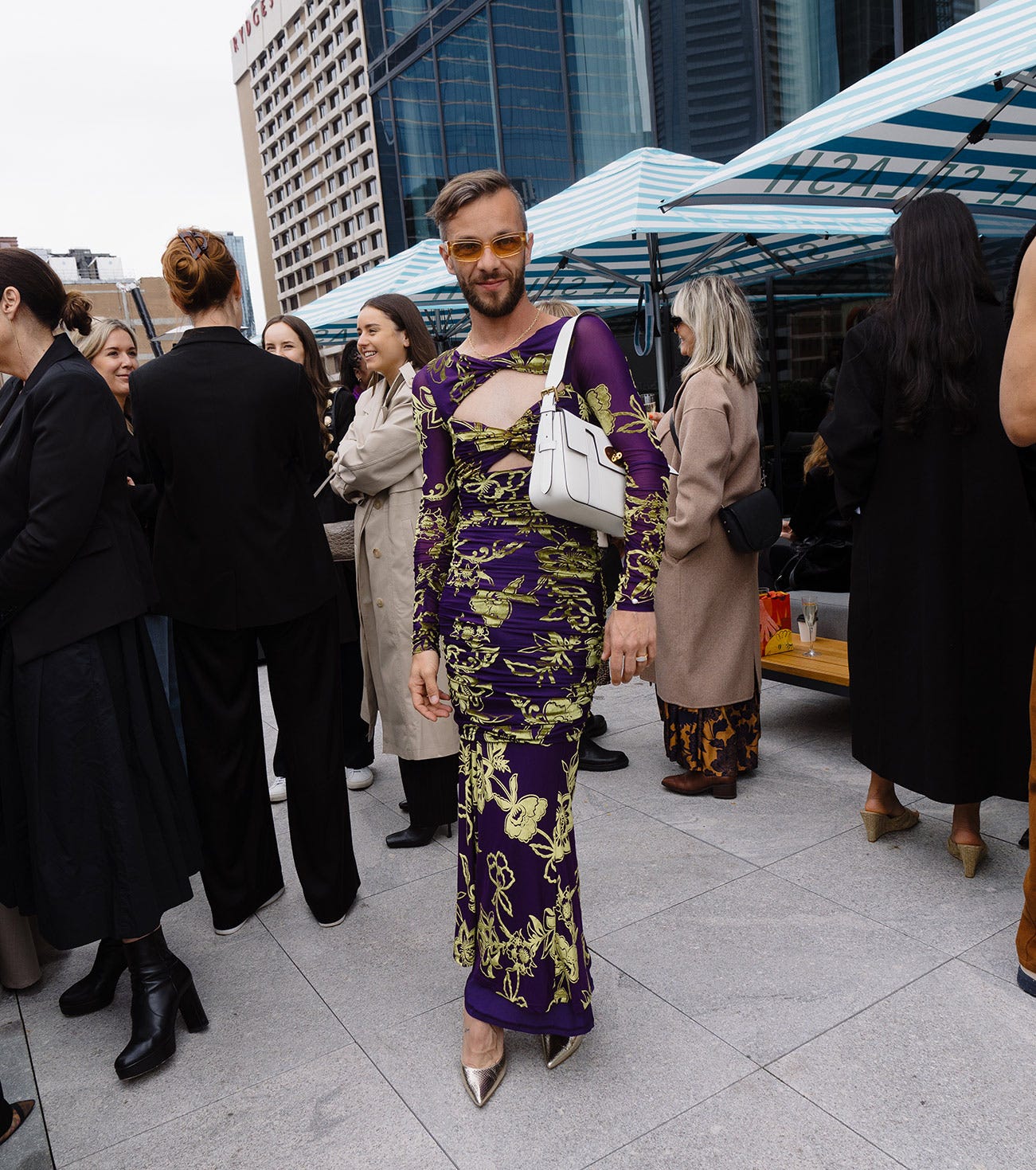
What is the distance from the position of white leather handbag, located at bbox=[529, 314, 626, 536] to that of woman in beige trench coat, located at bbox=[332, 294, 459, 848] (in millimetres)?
1559

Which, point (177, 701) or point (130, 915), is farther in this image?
point (177, 701)

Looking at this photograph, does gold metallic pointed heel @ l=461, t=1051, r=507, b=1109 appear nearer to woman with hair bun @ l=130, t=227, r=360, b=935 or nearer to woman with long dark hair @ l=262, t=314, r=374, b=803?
woman with hair bun @ l=130, t=227, r=360, b=935

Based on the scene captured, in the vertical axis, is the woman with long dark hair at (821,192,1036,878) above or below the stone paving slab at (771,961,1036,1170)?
above

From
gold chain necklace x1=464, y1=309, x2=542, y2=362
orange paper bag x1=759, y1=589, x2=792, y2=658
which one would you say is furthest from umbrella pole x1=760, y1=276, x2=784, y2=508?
gold chain necklace x1=464, y1=309, x2=542, y2=362

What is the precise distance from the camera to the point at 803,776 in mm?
4012

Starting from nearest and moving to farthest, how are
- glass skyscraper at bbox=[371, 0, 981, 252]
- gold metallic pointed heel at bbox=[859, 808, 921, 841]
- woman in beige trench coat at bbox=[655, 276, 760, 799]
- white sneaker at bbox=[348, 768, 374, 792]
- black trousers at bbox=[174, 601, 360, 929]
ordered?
black trousers at bbox=[174, 601, 360, 929], gold metallic pointed heel at bbox=[859, 808, 921, 841], woman in beige trench coat at bbox=[655, 276, 760, 799], white sneaker at bbox=[348, 768, 374, 792], glass skyscraper at bbox=[371, 0, 981, 252]

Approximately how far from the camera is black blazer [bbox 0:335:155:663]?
2291 mm

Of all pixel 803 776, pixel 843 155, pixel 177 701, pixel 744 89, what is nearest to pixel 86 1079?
pixel 177 701

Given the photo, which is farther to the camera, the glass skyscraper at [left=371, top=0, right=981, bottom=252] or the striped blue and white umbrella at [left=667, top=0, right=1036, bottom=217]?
the glass skyscraper at [left=371, top=0, right=981, bottom=252]

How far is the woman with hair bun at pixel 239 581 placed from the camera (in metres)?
2.75

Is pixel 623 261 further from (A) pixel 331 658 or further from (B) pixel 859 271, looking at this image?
(A) pixel 331 658

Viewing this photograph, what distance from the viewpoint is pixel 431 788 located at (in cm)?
362

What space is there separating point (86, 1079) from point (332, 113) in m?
82.3

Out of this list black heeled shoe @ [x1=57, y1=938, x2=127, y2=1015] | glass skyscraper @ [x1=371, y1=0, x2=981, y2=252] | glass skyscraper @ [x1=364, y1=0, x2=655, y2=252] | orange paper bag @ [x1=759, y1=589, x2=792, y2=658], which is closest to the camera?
black heeled shoe @ [x1=57, y1=938, x2=127, y2=1015]
